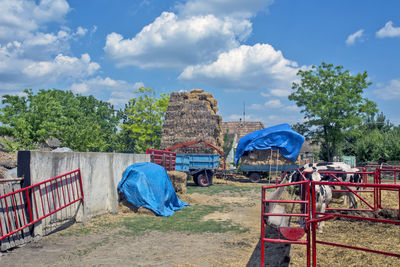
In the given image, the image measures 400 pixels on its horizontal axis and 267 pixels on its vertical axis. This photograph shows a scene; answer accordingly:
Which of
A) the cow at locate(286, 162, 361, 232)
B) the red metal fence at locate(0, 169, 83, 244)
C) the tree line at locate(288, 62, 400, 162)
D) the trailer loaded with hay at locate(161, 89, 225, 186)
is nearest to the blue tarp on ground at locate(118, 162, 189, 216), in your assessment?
the red metal fence at locate(0, 169, 83, 244)

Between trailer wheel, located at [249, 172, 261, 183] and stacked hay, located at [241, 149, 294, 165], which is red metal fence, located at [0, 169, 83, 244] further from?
trailer wheel, located at [249, 172, 261, 183]

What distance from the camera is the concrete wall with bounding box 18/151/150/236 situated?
7.91m

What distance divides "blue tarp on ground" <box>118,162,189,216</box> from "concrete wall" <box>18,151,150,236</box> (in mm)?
374

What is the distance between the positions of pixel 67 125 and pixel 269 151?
19638 mm

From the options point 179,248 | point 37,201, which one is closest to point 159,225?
point 179,248

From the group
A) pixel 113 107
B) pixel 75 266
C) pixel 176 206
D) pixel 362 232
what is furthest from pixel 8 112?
pixel 113 107

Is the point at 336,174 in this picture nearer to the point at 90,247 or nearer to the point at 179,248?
the point at 179,248

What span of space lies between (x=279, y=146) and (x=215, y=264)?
16570 millimetres

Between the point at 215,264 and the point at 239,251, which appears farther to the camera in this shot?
the point at 239,251

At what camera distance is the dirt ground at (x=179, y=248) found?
6.14 m

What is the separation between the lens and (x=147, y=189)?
36.6ft

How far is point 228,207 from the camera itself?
41.3 ft

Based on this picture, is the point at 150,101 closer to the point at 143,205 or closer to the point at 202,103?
the point at 202,103

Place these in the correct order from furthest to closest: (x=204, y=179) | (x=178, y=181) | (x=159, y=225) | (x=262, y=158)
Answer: (x=262, y=158), (x=204, y=179), (x=178, y=181), (x=159, y=225)
